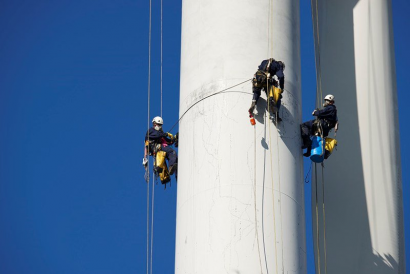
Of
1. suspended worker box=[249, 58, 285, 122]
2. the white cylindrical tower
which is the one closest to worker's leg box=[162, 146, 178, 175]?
the white cylindrical tower

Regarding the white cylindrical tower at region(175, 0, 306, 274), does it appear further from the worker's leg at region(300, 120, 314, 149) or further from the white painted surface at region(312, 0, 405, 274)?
the white painted surface at region(312, 0, 405, 274)

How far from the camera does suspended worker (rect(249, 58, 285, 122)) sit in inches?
1208

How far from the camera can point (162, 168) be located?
109ft

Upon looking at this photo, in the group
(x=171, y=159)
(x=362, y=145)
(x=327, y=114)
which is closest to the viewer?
(x=327, y=114)

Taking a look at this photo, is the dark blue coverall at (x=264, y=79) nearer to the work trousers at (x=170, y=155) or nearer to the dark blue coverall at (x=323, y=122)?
the dark blue coverall at (x=323, y=122)

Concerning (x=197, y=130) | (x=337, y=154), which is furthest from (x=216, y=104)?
(x=337, y=154)

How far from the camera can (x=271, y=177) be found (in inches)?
1198

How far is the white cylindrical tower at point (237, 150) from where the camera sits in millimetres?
29703

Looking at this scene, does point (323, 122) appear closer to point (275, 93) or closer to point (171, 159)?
point (275, 93)

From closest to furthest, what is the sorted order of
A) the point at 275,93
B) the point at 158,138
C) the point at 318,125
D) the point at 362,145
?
the point at 275,93 → the point at 318,125 → the point at 158,138 → the point at 362,145

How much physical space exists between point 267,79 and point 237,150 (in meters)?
1.97

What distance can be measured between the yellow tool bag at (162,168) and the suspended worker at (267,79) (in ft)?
11.8

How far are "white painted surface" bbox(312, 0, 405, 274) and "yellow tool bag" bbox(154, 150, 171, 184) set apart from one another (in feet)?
19.7

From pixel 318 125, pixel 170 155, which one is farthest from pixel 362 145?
pixel 170 155
